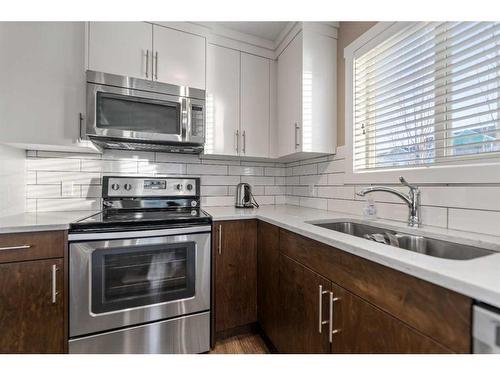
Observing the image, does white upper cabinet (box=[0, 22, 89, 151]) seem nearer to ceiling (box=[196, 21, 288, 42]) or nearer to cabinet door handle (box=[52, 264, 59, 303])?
cabinet door handle (box=[52, 264, 59, 303])

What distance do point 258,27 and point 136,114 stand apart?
4.01 feet

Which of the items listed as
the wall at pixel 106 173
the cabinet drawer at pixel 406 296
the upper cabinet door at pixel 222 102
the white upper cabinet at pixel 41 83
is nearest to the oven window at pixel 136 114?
the white upper cabinet at pixel 41 83

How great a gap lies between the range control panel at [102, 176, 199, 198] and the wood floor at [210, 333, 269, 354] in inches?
45.2

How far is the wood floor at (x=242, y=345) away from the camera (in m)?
1.58

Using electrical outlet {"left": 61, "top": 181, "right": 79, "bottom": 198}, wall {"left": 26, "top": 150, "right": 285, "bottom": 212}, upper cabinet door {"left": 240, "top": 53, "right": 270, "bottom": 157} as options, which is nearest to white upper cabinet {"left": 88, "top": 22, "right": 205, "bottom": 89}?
upper cabinet door {"left": 240, "top": 53, "right": 270, "bottom": 157}

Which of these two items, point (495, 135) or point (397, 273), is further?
point (495, 135)

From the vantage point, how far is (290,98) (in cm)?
190

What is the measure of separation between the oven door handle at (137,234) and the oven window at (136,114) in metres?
0.69

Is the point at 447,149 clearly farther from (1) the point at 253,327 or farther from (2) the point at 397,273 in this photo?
(1) the point at 253,327

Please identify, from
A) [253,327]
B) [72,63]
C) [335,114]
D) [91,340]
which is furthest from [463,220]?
[72,63]

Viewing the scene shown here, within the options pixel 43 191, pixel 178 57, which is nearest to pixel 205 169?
pixel 178 57

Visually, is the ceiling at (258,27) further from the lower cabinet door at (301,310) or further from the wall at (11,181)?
the lower cabinet door at (301,310)

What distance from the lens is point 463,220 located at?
1.09 m

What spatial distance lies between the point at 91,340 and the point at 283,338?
3.55ft
